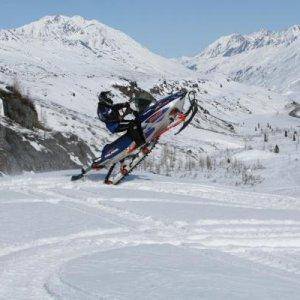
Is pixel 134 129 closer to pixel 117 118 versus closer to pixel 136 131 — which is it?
pixel 136 131

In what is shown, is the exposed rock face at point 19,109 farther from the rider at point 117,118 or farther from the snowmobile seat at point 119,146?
the rider at point 117,118

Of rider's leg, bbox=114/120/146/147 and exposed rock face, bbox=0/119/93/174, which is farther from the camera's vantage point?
exposed rock face, bbox=0/119/93/174

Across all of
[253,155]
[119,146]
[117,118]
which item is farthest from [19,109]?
[253,155]

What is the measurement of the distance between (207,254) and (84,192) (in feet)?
19.8

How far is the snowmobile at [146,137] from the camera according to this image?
16.6 metres

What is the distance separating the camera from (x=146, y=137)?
16.8 meters

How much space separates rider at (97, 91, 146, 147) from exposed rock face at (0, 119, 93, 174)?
519cm

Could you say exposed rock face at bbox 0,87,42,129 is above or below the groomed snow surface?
above

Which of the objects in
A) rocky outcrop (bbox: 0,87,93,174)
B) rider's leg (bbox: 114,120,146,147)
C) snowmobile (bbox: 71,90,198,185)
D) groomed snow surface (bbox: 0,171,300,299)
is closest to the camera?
groomed snow surface (bbox: 0,171,300,299)

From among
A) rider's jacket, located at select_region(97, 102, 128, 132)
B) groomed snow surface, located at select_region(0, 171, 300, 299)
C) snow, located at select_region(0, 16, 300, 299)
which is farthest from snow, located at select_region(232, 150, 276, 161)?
groomed snow surface, located at select_region(0, 171, 300, 299)

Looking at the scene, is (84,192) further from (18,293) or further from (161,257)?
(18,293)

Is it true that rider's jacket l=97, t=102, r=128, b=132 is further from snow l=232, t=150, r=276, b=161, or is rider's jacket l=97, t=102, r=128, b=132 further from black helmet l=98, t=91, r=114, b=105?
snow l=232, t=150, r=276, b=161

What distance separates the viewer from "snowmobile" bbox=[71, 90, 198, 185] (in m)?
16.6

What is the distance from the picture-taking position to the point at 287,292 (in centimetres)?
653
